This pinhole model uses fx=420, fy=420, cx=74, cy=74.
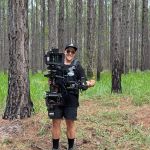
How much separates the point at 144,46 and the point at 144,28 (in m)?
1.18

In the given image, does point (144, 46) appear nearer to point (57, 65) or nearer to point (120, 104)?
point (120, 104)

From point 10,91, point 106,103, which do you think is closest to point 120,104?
point 106,103

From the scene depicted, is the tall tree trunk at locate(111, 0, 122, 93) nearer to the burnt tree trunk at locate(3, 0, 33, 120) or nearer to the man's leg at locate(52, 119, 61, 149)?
the burnt tree trunk at locate(3, 0, 33, 120)

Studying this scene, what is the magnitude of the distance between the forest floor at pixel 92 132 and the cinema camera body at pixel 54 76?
1142mm

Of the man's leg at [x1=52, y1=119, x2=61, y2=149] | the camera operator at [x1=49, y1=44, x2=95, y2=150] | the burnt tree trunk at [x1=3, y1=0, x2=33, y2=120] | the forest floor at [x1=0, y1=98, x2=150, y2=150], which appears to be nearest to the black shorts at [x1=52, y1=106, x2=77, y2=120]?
the camera operator at [x1=49, y1=44, x2=95, y2=150]

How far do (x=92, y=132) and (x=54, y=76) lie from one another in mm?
2016

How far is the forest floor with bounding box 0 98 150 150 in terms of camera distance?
7.85 meters

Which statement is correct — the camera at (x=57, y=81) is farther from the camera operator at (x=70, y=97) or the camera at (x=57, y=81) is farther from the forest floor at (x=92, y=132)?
the forest floor at (x=92, y=132)

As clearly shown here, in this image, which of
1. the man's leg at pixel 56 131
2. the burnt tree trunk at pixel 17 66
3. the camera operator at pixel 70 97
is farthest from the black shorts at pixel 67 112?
the burnt tree trunk at pixel 17 66

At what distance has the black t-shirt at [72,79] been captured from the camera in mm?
7043

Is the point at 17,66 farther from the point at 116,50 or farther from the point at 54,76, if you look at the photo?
the point at 116,50

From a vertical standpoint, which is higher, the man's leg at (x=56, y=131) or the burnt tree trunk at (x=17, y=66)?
the burnt tree trunk at (x=17, y=66)

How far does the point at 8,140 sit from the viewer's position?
26.5ft

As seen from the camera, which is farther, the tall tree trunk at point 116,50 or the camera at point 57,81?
the tall tree trunk at point 116,50
